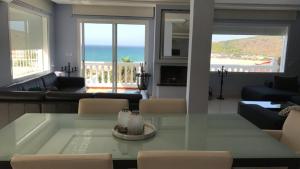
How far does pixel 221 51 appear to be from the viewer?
285 inches

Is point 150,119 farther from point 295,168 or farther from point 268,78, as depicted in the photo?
point 268,78

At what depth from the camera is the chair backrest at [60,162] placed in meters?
1.15

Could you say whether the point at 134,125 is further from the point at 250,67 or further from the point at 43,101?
the point at 250,67

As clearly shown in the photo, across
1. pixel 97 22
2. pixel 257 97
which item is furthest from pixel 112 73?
pixel 257 97

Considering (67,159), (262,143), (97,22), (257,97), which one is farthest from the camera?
(97,22)

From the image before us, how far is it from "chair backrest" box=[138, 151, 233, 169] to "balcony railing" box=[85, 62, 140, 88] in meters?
6.07

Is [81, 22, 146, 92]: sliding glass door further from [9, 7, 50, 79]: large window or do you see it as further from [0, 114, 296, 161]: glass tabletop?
[0, 114, 296, 161]: glass tabletop

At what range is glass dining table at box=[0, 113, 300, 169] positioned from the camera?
5.04 feet

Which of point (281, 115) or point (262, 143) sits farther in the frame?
point (281, 115)

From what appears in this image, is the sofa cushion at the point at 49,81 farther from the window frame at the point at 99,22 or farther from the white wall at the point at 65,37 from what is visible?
the window frame at the point at 99,22

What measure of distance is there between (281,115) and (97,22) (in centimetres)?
518

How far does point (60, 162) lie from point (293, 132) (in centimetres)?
185

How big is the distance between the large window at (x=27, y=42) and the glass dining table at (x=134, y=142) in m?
2.99

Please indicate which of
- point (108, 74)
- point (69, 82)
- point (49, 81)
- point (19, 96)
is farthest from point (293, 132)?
point (108, 74)
